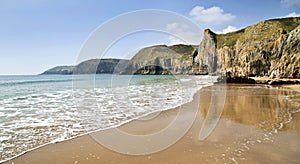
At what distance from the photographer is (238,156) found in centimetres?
436

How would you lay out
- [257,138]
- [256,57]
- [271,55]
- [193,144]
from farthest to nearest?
1. [256,57]
2. [271,55]
3. [257,138]
4. [193,144]

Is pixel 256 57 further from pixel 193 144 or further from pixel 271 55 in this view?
pixel 193 144

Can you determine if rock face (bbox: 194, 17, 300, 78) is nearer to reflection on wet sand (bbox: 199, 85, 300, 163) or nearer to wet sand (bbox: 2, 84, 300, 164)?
reflection on wet sand (bbox: 199, 85, 300, 163)

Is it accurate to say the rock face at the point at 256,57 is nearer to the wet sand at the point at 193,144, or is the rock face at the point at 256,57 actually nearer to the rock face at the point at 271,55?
the rock face at the point at 271,55

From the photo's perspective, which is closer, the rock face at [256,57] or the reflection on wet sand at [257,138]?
the reflection on wet sand at [257,138]

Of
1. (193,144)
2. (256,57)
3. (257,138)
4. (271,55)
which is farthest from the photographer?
(256,57)

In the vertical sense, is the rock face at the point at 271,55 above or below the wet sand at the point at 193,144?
above

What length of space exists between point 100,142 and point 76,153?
0.86 m

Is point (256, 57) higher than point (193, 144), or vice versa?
point (256, 57)

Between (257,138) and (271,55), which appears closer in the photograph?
(257,138)

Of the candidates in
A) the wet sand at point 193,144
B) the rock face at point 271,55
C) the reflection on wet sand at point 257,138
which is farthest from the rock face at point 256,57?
the reflection on wet sand at point 257,138

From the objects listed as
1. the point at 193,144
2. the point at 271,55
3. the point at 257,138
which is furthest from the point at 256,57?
the point at 193,144

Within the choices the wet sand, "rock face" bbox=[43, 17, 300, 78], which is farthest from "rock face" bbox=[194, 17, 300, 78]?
the wet sand

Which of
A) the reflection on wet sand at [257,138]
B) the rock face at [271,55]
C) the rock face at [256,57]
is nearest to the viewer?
the reflection on wet sand at [257,138]
